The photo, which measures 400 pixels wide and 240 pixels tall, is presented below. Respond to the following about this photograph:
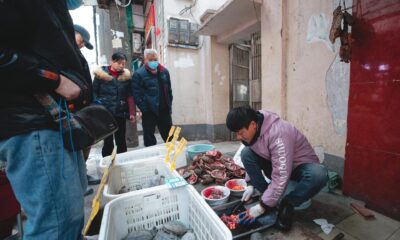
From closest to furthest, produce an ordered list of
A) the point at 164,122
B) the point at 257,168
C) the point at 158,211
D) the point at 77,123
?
the point at 77,123
the point at 158,211
the point at 257,168
the point at 164,122

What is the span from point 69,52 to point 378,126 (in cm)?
254

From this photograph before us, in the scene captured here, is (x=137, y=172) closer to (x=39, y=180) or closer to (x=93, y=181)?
(x=93, y=181)

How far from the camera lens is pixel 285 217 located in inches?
68.4

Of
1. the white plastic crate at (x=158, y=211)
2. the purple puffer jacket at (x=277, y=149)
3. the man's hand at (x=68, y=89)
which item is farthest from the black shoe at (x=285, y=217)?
the man's hand at (x=68, y=89)

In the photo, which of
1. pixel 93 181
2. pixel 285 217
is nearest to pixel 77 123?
pixel 285 217

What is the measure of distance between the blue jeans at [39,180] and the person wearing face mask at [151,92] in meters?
2.62

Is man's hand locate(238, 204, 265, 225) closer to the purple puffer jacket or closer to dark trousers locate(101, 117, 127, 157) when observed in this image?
the purple puffer jacket

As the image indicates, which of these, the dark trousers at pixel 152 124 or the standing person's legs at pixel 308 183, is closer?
the standing person's legs at pixel 308 183

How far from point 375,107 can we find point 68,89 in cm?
249

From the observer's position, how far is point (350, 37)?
2016mm

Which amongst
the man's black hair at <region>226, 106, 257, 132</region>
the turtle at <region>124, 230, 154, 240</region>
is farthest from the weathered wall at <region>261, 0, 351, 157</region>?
the turtle at <region>124, 230, 154, 240</region>

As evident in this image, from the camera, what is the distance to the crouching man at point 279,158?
5.22 ft

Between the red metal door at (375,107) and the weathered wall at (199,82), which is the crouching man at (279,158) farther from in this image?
the weathered wall at (199,82)

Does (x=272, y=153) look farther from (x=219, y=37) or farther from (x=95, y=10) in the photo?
(x=95, y=10)
